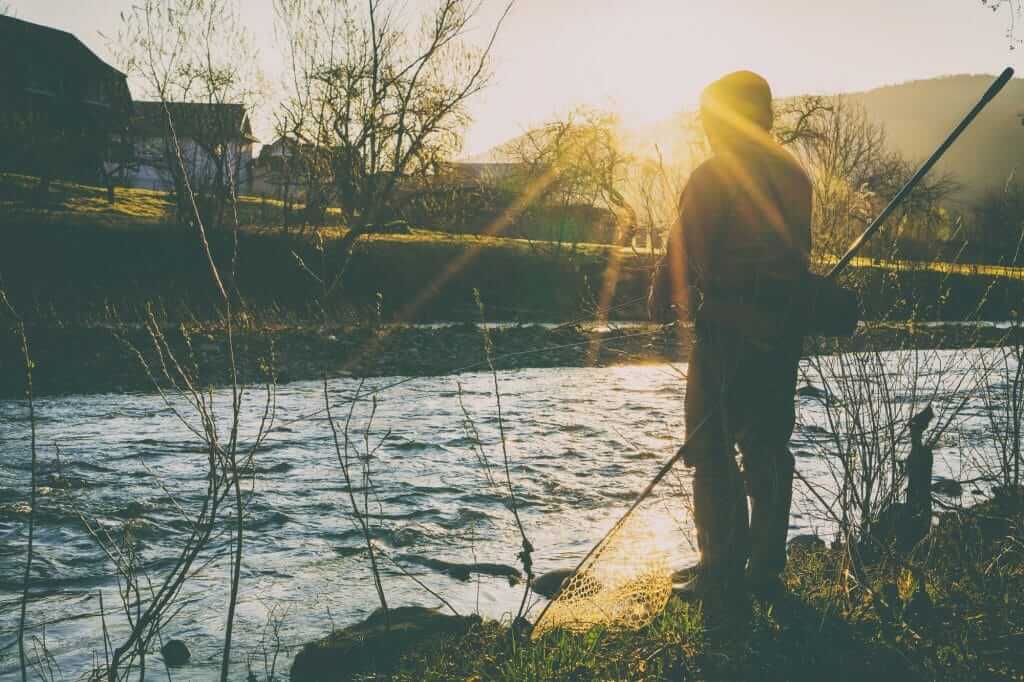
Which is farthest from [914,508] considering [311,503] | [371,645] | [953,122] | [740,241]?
[953,122]

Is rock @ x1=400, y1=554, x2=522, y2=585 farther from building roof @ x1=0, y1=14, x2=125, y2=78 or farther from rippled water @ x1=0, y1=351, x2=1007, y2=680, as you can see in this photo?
building roof @ x1=0, y1=14, x2=125, y2=78

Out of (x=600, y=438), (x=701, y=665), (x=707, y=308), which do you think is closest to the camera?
(x=701, y=665)

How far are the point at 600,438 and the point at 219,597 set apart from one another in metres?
4.69

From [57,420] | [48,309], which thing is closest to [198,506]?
[57,420]

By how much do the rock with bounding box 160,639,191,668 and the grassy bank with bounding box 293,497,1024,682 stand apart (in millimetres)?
589

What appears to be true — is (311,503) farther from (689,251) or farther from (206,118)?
(206,118)

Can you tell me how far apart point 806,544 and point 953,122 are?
447 ft

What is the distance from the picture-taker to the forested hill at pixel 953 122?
430 ft

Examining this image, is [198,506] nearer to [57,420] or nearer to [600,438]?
[600,438]

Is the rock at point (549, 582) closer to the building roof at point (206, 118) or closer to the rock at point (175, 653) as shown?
the rock at point (175, 653)

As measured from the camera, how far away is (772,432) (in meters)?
3.24

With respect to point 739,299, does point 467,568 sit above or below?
below

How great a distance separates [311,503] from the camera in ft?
19.4

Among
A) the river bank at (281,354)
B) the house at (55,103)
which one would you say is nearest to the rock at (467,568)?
the river bank at (281,354)
